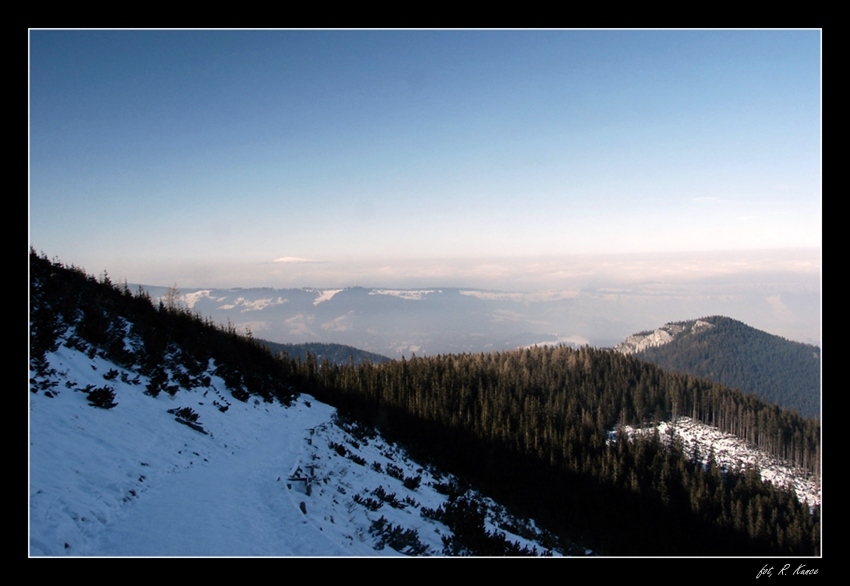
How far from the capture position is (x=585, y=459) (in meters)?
78.1

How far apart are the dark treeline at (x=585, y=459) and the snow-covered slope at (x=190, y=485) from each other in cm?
1691

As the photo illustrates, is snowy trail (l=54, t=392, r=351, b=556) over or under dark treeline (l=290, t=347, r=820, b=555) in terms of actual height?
over

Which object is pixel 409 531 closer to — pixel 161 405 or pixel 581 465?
pixel 161 405

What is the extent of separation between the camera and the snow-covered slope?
27.6ft

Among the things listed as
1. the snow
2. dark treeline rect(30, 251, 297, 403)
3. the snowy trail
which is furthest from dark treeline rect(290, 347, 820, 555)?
the snowy trail

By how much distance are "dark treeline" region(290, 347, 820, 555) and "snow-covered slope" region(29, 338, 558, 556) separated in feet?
55.5

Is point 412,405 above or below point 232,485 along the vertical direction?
below

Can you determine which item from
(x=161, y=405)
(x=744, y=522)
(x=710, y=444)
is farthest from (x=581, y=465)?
(x=161, y=405)

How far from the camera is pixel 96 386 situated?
1434cm

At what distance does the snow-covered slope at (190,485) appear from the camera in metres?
8.40

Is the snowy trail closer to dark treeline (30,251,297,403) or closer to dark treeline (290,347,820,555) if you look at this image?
dark treeline (30,251,297,403)

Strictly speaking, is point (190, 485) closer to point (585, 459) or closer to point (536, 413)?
point (585, 459)

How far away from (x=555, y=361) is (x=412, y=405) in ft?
276
